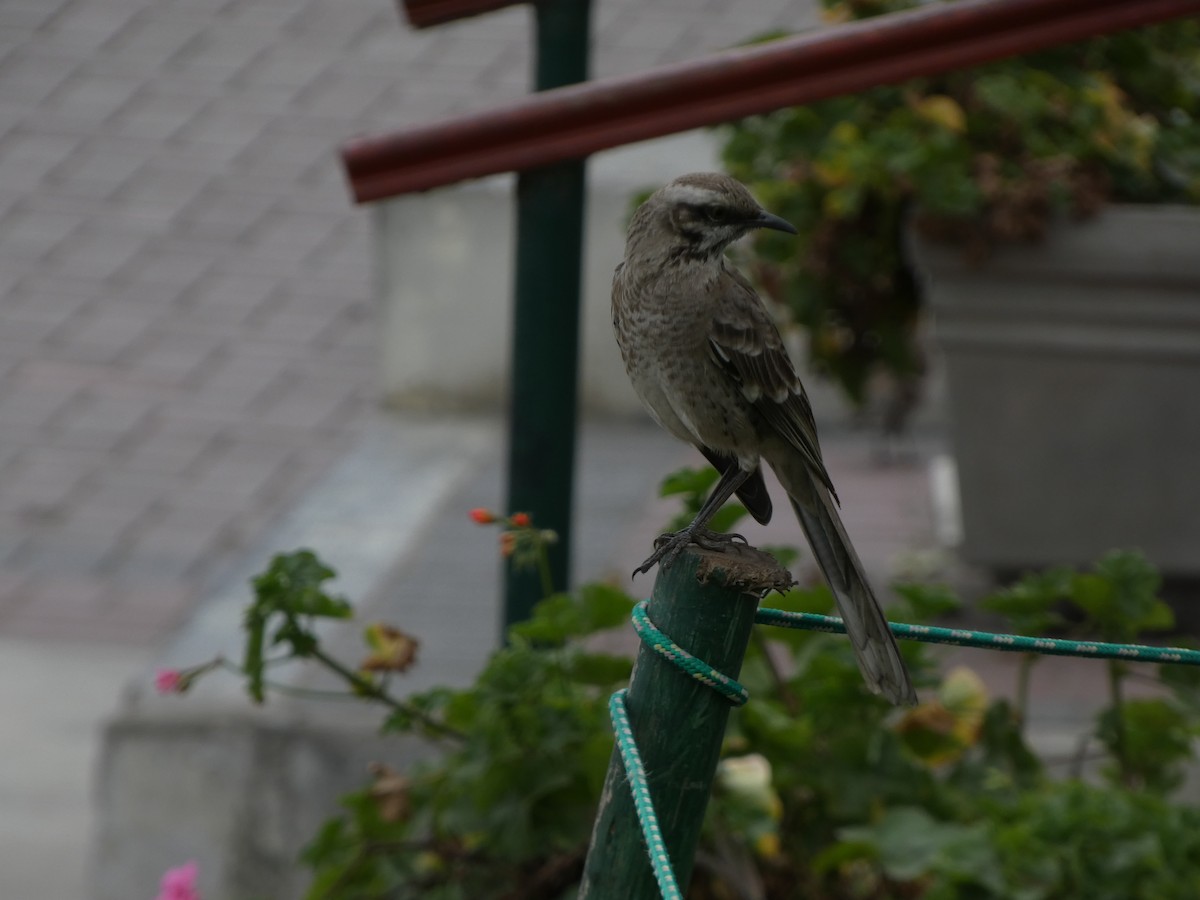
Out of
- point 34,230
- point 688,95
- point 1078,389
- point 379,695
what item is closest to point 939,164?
point 1078,389

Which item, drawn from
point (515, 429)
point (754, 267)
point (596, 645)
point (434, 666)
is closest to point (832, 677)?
point (515, 429)

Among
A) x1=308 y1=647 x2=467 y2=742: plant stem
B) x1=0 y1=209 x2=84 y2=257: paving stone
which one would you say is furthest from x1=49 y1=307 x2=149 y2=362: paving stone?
x1=308 y1=647 x2=467 y2=742: plant stem

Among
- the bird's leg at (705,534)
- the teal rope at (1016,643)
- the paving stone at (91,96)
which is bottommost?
the paving stone at (91,96)

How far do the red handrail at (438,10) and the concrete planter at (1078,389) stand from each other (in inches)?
58.6

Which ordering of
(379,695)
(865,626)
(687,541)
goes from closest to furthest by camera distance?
(865,626) → (687,541) → (379,695)

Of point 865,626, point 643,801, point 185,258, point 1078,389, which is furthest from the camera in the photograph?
point 185,258

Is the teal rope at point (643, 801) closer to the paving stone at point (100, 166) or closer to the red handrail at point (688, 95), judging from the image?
the red handrail at point (688, 95)

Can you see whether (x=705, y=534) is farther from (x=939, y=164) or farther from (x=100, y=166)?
(x=100, y=166)

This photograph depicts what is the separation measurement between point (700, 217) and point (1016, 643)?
2.99ft

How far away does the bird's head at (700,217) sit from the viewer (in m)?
2.49

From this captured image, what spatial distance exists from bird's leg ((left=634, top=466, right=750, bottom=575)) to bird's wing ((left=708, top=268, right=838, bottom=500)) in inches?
3.9

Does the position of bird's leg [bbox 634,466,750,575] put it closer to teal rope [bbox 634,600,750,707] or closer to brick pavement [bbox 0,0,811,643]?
teal rope [bbox 634,600,750,707]

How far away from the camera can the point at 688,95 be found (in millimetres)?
2959

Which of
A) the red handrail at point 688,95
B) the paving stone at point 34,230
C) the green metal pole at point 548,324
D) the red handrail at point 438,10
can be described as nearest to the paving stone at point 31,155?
the paving stone at point 34,230
